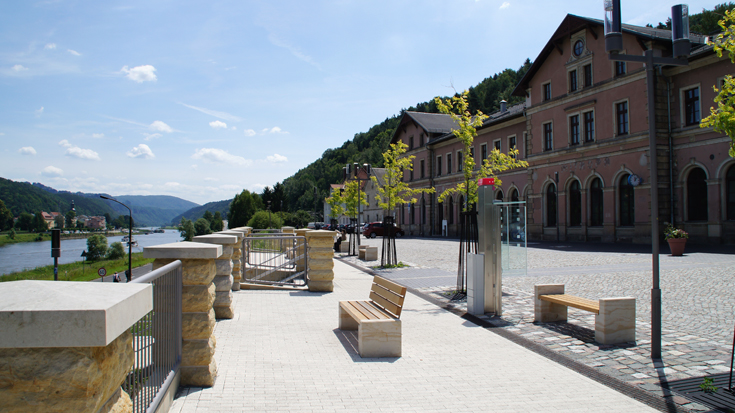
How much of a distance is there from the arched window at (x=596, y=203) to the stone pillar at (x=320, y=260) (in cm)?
2465

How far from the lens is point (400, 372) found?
221 inches

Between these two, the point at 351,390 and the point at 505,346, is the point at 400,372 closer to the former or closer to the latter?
the point at 351,390

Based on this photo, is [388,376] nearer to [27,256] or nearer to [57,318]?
[57,318]

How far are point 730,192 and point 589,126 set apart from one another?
985 cm

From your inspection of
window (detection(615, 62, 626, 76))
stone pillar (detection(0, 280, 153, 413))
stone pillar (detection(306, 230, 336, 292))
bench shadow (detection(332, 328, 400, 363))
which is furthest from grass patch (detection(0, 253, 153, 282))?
stone pillar (detection(0, 280, 153, 413))

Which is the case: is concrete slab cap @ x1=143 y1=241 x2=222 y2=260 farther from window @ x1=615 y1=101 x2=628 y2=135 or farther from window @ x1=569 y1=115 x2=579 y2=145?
window @ x1=569 y1=115 x2=579 y2=145

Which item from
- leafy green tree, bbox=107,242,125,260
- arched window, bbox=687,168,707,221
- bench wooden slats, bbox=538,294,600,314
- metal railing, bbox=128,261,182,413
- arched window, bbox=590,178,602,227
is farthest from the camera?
leafy green tree, bbox=107,242,125,260

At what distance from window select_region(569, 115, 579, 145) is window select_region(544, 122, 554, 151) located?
1.79 m

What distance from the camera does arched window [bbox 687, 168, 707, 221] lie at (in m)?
25.4

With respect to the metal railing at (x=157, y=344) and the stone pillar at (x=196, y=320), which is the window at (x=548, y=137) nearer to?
the stone pillar at (x=196, y=320)

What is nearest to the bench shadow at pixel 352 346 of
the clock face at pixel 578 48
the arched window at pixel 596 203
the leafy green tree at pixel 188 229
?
the arched window at pixel 596 203

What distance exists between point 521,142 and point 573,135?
7.55 m

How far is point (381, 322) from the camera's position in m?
6.28

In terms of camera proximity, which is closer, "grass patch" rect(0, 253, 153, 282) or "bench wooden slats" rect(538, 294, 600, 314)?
"bench wooden slats" rect(538, 294, 600, 314)
